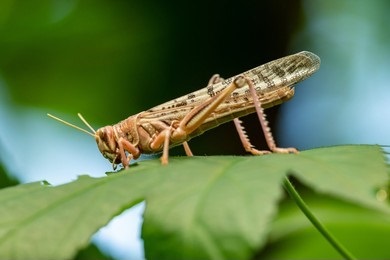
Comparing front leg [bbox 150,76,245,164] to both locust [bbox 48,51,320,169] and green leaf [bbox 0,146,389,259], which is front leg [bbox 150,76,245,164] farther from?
green leaf [bbox 0,146,389,259]

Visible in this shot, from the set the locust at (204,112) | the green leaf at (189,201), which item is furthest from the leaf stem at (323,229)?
the locust at (204,112)

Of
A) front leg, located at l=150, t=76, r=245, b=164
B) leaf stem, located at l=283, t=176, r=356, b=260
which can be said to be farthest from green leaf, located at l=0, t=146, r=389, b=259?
front leg, located at l=150, t=76, r=245, b=164

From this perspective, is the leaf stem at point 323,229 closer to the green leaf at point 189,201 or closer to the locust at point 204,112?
the green leaf at point 189,201

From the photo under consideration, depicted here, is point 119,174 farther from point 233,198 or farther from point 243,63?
point 243,63

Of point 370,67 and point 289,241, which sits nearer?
point 289,241

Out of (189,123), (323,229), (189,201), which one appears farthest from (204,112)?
(189,201)

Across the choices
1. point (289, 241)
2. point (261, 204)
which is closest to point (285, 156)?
point (261, 204)

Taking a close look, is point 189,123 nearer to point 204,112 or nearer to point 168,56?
point 204,112
